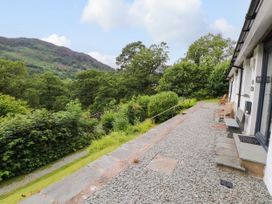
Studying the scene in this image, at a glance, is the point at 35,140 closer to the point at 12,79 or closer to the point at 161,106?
the point at 161,106

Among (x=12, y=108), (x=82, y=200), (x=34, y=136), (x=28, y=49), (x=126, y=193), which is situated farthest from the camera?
(x=28, y=49)

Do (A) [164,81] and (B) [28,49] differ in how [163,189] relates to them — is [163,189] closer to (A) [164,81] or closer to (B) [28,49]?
(A) [164,81]

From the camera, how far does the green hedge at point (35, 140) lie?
482 cm

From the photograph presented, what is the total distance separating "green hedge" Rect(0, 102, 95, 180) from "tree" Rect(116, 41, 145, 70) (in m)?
22.9

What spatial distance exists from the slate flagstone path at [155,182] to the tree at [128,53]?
85.2 ft

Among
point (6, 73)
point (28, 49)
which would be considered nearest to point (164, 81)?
point (6, 73)

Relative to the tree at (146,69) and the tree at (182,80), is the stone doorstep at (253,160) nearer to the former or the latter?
the tree at (182,80)

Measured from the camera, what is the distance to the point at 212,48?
83.7ft

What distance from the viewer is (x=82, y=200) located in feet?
6.63

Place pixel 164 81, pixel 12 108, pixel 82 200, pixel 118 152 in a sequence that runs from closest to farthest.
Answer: pixel 82 200 → pixel 118 152 → pixel 12 108 → pixel 164 81

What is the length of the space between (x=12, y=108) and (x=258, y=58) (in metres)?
11.4

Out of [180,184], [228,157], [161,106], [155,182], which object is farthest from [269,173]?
[161,106]

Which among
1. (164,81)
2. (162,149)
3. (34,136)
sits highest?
(164,81)

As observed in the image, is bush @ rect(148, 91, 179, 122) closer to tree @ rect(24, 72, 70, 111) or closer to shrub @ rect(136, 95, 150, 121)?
shrub @ rect(136, 95, 150, 121)
